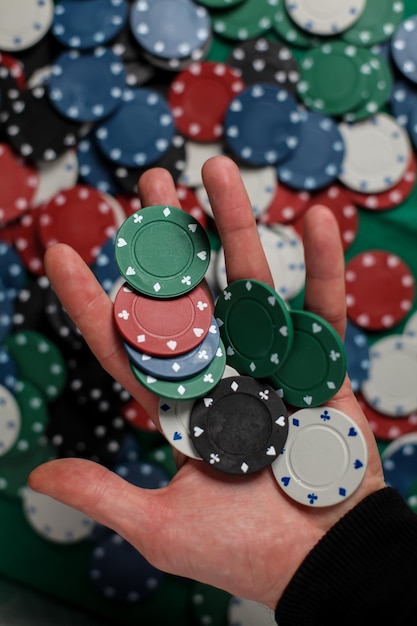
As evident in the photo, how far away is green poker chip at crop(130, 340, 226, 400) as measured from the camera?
1.42 metres

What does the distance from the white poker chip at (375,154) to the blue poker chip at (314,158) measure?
0.05 metres

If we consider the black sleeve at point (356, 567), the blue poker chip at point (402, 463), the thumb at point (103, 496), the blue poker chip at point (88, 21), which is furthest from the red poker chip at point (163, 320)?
the blue poker chip at point (88, 21)

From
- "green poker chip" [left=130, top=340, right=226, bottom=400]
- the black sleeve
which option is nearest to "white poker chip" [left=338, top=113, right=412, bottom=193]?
"green poker chip" [left=130, top=340, right=226, bottom=400]

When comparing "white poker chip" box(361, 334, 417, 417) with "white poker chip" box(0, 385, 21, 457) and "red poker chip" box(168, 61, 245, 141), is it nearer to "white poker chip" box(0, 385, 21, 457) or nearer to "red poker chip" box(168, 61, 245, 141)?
"red poker chip" box(168, 61, 245, 141)

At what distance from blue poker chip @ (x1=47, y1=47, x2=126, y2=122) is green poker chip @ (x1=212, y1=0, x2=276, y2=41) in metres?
0.42

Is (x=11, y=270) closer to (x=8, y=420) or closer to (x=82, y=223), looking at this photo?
(x=82, y=223)

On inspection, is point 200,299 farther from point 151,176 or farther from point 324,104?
point 324,104

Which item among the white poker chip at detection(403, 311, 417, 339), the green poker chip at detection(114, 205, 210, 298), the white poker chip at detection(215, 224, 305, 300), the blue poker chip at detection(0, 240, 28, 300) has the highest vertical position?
the green poker chip at detection(114, 205, 210, 298)

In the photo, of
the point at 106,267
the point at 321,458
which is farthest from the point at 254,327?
the point at 106,267

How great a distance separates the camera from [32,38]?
2.41 metres

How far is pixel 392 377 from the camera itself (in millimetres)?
2309

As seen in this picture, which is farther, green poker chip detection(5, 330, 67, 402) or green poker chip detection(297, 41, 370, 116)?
green poker chip detection(297, 41, 370, 116)

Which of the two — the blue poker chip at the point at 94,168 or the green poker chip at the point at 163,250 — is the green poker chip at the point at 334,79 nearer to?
the blue poker chip at the point at 94,168

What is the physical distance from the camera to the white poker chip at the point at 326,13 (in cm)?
243
